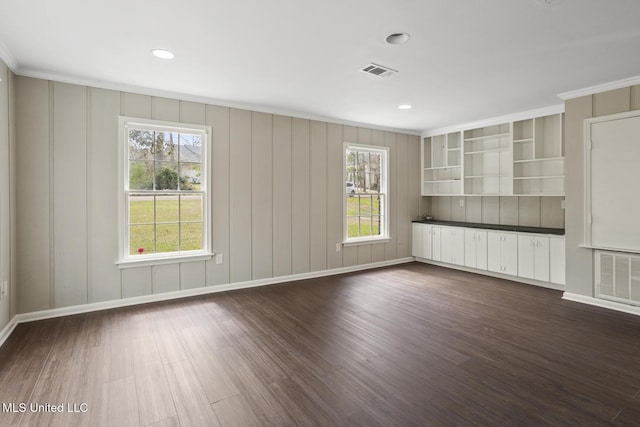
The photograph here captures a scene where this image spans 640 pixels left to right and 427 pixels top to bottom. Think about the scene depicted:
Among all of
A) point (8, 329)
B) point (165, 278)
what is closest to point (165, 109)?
point (165, 278)

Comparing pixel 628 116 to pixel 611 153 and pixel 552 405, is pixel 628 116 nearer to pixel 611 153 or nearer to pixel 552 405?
pixel 611 153

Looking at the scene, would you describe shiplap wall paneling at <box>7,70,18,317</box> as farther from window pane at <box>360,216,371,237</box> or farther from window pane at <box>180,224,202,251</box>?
window pane at <box>360,216,371,237</box>

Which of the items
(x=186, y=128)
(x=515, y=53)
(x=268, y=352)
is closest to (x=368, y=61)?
(x=515, y=53)

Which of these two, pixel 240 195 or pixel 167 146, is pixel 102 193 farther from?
pixel 240 195

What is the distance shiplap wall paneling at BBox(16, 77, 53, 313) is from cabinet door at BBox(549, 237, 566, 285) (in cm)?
618

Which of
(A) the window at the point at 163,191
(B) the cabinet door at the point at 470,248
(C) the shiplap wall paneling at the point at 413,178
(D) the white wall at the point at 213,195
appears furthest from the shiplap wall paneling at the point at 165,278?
(B) the cabinet door at the point at 470,248

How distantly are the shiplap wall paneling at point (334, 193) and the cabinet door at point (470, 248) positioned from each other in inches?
84.9

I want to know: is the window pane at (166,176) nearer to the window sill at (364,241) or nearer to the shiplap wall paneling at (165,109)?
the shiplap wall paneling at (165,109)

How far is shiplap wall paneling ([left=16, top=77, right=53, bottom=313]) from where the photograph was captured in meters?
3.34

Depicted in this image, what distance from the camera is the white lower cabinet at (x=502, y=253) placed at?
5.02 metres

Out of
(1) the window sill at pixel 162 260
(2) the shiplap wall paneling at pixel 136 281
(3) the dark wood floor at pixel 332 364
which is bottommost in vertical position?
(3) the dark wood floor at pixel 332 364

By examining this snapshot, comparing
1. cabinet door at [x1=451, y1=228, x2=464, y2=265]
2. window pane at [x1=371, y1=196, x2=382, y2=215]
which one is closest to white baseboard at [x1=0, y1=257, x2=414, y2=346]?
window pane at [x1=371, y1=196, x2=382, y2=215]

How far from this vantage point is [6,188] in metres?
3.07

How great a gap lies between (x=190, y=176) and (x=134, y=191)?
0.68 meters
